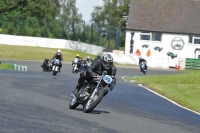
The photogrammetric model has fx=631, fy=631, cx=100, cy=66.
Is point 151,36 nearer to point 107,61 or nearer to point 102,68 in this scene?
point 102,68

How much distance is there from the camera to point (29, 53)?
6366 cm

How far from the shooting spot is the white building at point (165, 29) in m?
68.4

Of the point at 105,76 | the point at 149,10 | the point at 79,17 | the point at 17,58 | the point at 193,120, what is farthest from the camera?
the point at 79,17

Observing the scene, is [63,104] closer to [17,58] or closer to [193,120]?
[193,120]

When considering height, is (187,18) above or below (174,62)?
above

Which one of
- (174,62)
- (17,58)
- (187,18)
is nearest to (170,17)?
(187,18)

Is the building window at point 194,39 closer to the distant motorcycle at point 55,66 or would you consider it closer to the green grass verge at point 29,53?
the green grass verge at point 29,53

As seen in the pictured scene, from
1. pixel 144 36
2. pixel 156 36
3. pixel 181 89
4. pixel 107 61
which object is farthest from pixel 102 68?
pixel 144 36

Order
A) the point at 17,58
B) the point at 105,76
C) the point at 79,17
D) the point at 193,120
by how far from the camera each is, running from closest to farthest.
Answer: the point at 105,76, the point at 193,120, the point at 17,58, the point at 79,17

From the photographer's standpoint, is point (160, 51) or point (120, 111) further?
point (160, 51)

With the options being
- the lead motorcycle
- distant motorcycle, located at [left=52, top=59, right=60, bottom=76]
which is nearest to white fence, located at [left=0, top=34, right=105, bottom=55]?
distant motorcycle, located at [left=52, top=59, right=60, bottom=76]

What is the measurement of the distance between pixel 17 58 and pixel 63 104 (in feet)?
143

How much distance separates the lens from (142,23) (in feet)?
228

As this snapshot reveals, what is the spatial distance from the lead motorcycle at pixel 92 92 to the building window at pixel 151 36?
178 feet
